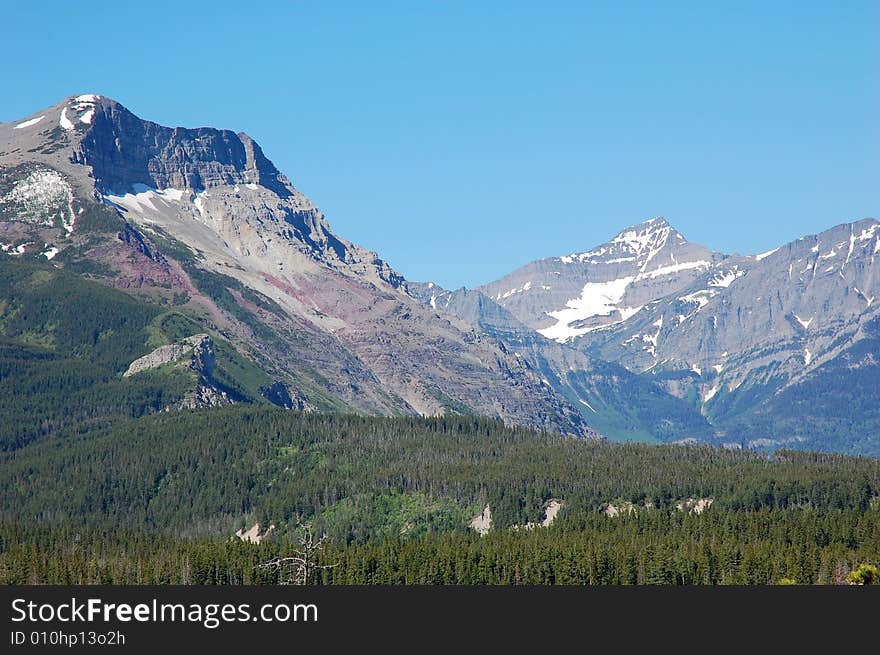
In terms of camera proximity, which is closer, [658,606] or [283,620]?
[283,620]

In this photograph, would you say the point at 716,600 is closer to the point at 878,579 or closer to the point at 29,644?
the point at 878,579

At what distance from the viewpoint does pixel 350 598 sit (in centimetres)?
13275

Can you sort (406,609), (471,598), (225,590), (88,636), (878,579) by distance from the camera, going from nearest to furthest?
(88,636) < (225,590) < (406,609) < (471,598) < (878,579)

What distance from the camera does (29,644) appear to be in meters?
122

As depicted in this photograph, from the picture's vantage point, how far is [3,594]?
134 m

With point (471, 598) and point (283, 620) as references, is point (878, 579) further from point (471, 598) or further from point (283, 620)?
point (283, 620)

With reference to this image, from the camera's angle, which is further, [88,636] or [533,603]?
[533,603]

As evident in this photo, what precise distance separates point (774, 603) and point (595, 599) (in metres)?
19.0

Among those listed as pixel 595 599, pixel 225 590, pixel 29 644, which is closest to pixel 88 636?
pixel 29 644

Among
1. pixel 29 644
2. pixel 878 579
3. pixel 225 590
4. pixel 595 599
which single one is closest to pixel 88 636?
pixel 29 644

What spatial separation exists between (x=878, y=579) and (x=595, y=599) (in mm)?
58834

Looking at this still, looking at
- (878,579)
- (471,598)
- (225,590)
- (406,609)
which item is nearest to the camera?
(225,590)

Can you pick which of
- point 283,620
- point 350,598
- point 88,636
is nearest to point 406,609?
point 350,598

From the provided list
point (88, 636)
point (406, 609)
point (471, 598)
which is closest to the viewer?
point (88, 636)
